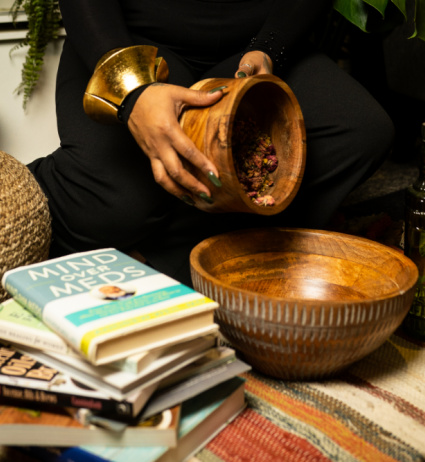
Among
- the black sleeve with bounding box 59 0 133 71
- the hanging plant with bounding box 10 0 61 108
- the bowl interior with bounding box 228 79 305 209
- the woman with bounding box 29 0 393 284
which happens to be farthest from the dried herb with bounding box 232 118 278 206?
the hanging plant with bounding box 10 0 61 108

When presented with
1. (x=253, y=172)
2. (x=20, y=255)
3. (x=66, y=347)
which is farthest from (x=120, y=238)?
(x=66, y=347)

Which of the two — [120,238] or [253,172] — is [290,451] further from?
[120,238]

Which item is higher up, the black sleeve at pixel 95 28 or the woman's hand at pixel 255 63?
the black sleeve at pixel 95 28

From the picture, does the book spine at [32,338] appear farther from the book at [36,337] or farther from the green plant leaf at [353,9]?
the green plant leaf at [353,9]

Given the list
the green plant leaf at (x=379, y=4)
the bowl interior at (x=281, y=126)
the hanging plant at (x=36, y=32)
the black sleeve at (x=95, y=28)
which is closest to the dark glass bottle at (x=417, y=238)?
the bowl interior at (x=281, y=126)

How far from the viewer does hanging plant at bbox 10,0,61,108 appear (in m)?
1.40

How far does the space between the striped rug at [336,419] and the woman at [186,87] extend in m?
0.35

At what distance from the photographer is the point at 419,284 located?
92 cm

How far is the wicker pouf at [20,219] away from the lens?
2.85ft

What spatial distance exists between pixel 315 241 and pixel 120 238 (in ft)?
1.20

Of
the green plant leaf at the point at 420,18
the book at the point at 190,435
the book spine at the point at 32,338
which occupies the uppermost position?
the green plant leaf at the point at 420,18

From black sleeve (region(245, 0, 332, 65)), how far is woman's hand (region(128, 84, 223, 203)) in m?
0.31

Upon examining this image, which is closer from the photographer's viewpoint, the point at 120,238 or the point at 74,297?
the point at 74,297

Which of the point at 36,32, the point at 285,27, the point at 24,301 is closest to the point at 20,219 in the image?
the point at 24,301
